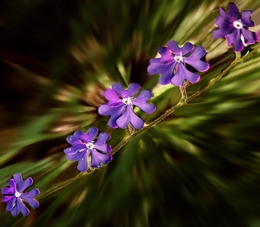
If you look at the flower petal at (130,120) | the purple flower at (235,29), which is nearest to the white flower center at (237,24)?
the purple flower at (235,29)

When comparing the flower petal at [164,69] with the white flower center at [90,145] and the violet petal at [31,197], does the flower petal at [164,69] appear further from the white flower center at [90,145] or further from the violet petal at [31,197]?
the violet petal at [31,197]

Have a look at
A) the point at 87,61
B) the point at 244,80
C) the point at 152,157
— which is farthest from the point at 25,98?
the point at 244,80

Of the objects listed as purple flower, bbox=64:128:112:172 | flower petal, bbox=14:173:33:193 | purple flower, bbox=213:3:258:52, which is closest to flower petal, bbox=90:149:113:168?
purple flower, bbox=64:128:112:172

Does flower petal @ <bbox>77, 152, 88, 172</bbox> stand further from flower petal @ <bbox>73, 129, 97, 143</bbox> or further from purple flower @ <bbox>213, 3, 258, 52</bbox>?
purple flower @ <bbox>213, 3, 258, 52</bbox>

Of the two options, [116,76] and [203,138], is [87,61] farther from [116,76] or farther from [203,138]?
[203,138]

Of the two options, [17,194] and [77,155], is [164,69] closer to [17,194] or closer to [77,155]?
[77,155]
